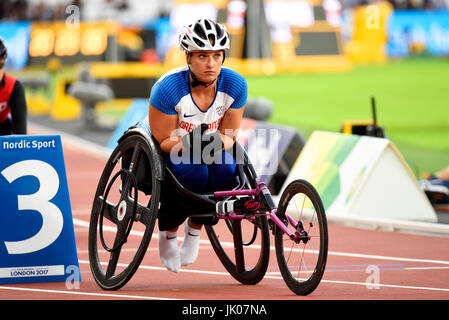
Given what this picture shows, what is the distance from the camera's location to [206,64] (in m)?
7.00

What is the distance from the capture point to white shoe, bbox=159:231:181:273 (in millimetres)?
7363

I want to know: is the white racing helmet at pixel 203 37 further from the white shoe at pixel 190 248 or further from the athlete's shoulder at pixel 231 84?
the white shoe at pixel 190 248

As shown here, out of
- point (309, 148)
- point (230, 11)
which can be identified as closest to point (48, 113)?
point (230, 11)

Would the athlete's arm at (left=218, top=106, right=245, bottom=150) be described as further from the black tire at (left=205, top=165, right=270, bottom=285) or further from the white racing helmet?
the white racing helmet

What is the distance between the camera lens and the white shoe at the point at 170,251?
7.36 m

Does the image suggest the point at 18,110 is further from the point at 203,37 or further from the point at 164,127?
the point at 203,37

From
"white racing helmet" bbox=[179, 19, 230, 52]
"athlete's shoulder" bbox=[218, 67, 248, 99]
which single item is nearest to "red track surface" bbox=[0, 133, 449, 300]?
"athlete's shoulder" bbox=[218, 67, 248, 99]

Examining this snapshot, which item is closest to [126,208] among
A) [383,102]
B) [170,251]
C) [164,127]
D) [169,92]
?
[170,251]

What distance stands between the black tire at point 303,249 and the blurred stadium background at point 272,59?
10471mm

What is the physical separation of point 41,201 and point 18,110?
1.64 meters

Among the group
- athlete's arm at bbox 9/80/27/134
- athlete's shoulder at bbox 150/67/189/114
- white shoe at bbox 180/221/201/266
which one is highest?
athlete's shoulder at bbox 150/67/189/114

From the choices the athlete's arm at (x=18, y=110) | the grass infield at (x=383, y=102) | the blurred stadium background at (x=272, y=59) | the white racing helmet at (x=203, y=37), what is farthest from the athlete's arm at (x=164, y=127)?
the blurred stadium background at (x=272, y=59)

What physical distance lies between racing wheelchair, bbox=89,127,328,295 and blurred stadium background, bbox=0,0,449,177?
10365 millimetres
